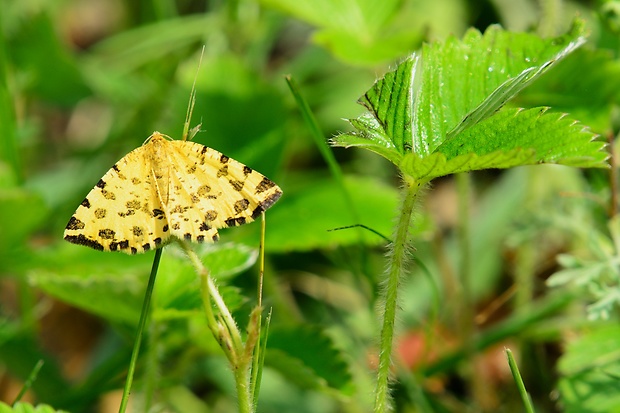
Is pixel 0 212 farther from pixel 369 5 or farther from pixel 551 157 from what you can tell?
pixel 551 157

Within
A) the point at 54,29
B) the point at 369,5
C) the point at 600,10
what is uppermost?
the point at 54,29

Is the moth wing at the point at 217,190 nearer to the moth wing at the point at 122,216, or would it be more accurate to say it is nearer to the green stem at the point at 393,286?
the moth wing at the point at 122,216

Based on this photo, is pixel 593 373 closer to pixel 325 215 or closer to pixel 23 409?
pixel 325 215

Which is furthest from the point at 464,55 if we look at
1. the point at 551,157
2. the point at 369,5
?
the point at 369,5

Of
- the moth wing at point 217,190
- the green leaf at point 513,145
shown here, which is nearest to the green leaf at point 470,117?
the green leaf at point 513,145

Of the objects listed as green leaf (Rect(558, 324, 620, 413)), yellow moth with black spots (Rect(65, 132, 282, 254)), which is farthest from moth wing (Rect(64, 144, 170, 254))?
green leaf (Rect(558, 324, 620, 413))

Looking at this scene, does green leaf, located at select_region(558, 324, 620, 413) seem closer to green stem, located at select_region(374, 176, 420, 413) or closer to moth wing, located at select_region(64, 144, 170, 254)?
green stem, located at select_region(374, 176, 420, 413)
